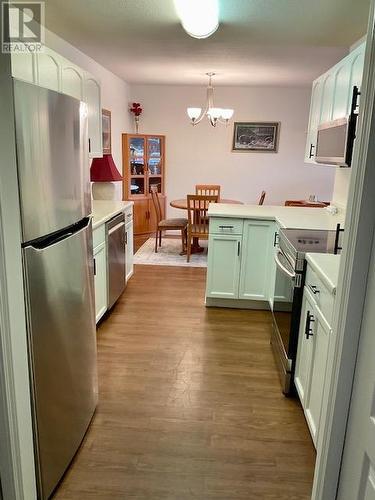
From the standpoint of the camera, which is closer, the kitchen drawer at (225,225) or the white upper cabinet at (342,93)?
the white upper cabinet at (342,93)

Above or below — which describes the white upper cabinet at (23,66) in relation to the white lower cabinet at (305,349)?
above

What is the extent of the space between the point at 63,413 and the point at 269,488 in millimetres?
959

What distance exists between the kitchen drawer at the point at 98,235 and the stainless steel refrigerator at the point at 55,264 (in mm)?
917

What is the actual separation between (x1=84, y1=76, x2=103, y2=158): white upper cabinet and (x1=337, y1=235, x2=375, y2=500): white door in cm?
292

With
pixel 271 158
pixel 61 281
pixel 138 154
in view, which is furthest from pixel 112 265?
pixel 271 158

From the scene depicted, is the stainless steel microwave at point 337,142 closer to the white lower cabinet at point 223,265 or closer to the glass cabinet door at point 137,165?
the white lower cabinet at point 223,265

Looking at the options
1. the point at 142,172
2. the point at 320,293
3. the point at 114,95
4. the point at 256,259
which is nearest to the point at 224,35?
the point at 256,259

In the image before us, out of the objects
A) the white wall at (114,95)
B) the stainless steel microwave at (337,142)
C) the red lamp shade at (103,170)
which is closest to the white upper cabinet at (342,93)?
the stainless steel microwave at (337,142)

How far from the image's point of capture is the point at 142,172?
6.21 meters

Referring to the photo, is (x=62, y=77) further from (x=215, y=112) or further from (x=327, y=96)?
(x=215, y=112)

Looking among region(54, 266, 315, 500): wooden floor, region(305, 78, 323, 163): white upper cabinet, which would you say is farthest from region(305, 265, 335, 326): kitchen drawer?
region(305, 78, 323, 163): white upper cabinet

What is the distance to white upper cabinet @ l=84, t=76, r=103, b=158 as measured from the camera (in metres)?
3.33

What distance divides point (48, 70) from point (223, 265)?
207cm

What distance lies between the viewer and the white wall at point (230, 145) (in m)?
6.21
